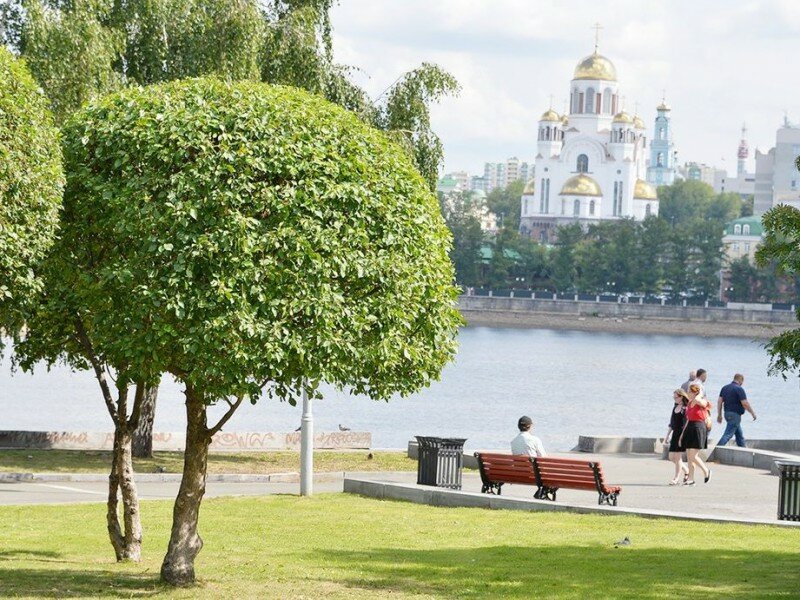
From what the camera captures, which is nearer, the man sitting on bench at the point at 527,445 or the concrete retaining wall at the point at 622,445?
the man sitting on bench at the point at 527,445

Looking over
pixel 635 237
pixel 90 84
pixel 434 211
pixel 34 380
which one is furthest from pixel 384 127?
pixel 635 237

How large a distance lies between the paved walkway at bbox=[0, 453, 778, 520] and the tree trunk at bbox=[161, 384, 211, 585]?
7.04 meters

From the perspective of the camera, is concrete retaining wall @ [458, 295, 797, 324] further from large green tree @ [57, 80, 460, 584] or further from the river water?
large green tree @ [57, 80, 460, 584]

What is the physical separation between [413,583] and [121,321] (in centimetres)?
348

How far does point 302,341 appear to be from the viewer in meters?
11.6

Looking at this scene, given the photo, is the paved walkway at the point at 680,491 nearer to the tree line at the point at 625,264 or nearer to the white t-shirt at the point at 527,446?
the white t-shirt at the point at 527,446

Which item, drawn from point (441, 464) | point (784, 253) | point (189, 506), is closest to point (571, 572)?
point (189, 506)

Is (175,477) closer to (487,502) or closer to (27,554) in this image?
(487,502)

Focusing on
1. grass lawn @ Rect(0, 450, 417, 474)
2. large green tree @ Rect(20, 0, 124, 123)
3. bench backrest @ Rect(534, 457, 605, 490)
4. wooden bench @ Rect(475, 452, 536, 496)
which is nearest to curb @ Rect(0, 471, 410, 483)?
grass lawn @ Rect(0, 450, 417, 474)

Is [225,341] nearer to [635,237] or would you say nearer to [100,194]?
[100,194]

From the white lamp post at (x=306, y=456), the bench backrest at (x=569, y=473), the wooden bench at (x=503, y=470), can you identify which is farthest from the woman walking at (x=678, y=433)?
the white lamp post at (x=306, y=456)

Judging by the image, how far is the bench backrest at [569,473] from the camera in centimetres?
1878

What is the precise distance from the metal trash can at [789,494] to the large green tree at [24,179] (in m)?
9.41

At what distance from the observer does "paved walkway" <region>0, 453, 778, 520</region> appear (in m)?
19.6
